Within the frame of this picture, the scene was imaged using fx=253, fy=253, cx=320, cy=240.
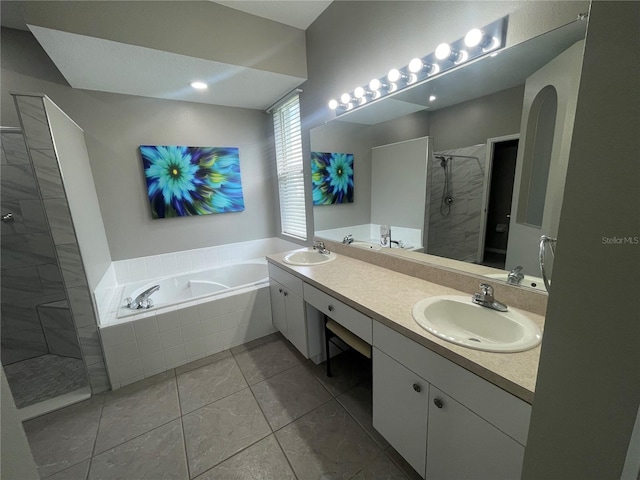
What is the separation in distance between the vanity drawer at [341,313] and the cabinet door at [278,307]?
0.47 meters

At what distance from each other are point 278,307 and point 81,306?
1390 millimetres

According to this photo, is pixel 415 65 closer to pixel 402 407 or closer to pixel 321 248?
pixel 321 248

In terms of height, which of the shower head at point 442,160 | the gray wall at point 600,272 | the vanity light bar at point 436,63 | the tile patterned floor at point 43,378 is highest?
the vanity light bar at point 436,63

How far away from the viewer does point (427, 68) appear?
1.38m

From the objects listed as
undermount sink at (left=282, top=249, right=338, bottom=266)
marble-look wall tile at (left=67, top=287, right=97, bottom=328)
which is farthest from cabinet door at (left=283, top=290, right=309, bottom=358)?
marble-look wall tile at (left=67, top=287, right=97, bottom=328)

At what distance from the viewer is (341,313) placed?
1.41m

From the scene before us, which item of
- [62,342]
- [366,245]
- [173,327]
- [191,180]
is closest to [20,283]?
[62,342]

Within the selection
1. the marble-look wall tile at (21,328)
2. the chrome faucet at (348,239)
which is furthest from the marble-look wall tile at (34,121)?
the chrome faucet at (348,239)

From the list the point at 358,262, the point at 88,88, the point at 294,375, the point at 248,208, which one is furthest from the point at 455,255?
the point at 88,88

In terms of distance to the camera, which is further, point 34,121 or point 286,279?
point 286,279

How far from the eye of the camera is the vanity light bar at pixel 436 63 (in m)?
1.12

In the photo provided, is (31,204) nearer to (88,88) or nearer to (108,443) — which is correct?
(88,88)

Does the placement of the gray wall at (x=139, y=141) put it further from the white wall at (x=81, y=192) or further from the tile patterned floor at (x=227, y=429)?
the tile patterned floor at (x=227, y=429)

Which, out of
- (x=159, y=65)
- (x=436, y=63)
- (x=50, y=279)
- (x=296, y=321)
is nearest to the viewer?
(x=436, y=63)
